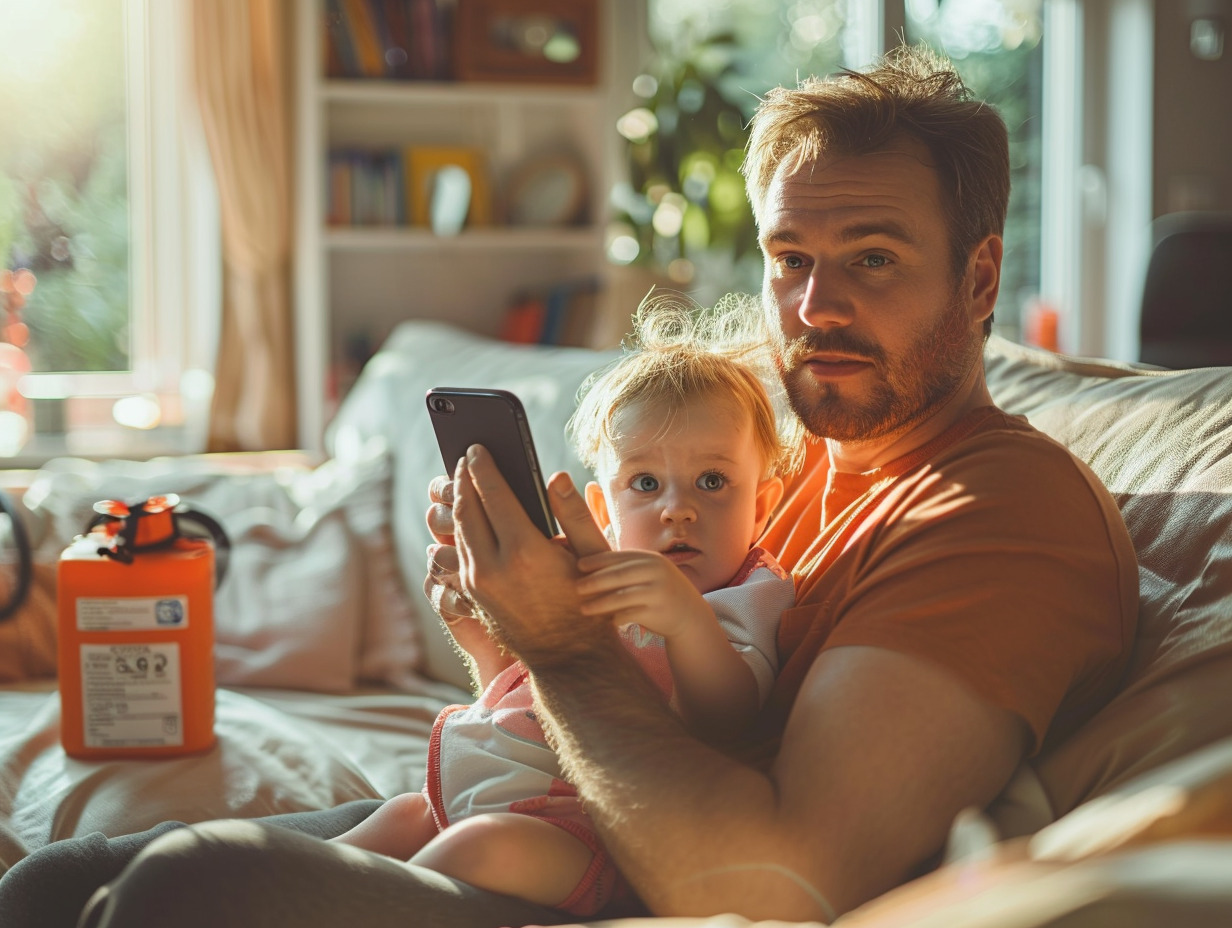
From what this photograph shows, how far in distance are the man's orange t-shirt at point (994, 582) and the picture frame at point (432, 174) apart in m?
3.19

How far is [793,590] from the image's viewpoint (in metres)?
1.26

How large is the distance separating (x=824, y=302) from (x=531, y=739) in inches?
20.2

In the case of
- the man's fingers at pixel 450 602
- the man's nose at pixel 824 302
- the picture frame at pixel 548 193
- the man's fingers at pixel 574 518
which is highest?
the picture frame at pixel 548 193

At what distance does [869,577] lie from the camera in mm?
1085

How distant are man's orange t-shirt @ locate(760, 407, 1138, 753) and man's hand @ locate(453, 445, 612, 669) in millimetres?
218

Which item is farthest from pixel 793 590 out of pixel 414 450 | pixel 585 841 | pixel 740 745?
pixel 414 450

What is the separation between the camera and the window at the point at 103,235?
13.3 feet

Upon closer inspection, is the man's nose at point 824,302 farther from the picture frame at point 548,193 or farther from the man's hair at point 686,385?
the picture frame at point 548,193

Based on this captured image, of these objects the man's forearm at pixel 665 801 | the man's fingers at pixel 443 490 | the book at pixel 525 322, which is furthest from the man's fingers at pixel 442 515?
the book at pixel 525 322

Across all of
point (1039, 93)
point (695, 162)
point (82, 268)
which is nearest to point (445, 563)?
point (695, 162)

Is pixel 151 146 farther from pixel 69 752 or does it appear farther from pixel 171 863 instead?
pixel 171 863

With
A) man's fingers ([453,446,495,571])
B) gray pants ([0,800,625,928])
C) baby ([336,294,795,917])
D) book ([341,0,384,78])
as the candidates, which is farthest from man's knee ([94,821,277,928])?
book ([341,0,384,78])

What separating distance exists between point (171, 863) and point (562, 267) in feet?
12.3

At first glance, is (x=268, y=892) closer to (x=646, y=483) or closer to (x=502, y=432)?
(x=502, y=432)
